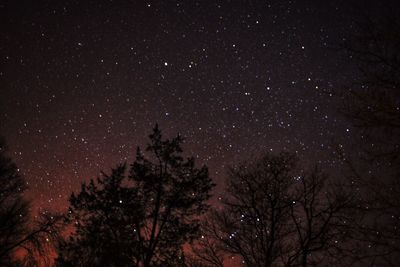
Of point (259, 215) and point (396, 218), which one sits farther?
point (259, 215)

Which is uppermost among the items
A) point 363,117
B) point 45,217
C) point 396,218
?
point 45,217

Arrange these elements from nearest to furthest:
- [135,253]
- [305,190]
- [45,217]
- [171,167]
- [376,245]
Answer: [376,245]
[45,217]
[305,190]
[135,253]
[171,167]

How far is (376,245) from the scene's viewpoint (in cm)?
543

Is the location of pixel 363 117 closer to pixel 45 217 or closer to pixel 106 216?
pixel 45 217

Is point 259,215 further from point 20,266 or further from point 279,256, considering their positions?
point 20,266

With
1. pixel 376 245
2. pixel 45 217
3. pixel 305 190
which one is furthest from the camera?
pixel 305 190

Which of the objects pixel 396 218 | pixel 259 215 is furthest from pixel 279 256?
pixel 396 218

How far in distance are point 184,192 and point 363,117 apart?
14.3m

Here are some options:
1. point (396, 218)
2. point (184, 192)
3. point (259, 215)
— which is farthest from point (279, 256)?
point (396, 218)

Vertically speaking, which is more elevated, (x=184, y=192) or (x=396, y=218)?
(x=184, y=192)

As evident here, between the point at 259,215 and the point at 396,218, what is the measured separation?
8.86 meters

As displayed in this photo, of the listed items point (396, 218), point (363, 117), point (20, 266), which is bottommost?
point (396, 218)

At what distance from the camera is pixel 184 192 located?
63.1 ft

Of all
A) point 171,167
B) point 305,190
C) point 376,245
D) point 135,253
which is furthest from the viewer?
point 171,167
